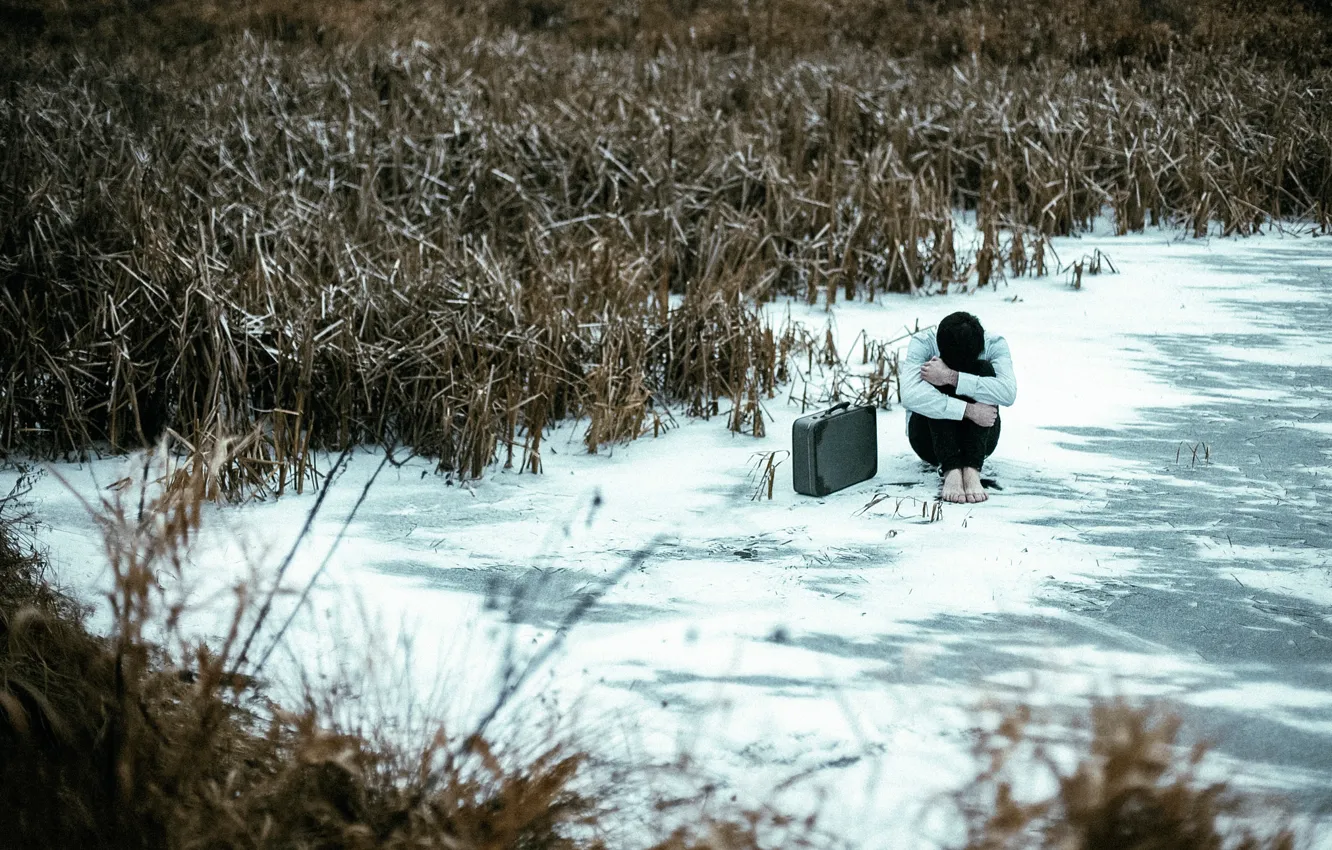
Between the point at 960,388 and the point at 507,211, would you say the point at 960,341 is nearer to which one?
the point at 960,388

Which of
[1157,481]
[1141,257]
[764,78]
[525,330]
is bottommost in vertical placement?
[1157,481]

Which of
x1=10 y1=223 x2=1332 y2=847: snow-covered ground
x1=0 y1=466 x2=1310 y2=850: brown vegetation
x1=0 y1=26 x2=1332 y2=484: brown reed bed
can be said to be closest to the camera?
x1=0 y1=466 x2=1310 y2=850: brown vegetation

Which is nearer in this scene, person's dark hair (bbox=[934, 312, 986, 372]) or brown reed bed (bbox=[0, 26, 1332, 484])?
person's dark hair (bbox=[934, 312, 986, 372])

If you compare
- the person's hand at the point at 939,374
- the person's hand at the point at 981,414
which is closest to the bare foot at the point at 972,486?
the person's hand at the point at 981,414

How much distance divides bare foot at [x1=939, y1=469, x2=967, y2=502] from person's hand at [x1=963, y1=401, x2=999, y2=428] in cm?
16

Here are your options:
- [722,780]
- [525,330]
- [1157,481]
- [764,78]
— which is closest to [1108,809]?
[722,780]

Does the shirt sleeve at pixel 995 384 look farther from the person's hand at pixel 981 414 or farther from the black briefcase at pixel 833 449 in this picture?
the black briefcase at pixel 833 449

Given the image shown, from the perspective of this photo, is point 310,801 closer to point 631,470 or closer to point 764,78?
point 631,470

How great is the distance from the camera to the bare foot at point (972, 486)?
11.4 ft

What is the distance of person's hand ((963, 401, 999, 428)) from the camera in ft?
11.3

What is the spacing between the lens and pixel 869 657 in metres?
2.62

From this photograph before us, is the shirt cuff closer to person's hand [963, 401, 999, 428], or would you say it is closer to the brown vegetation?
person's hand [963, 401, 999, 428]

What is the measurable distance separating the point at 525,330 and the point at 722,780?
245 cm

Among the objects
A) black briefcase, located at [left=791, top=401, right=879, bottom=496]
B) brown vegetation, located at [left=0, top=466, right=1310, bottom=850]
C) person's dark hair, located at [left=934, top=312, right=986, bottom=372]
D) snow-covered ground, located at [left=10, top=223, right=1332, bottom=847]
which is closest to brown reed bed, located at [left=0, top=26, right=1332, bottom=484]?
snow-covered ground, located at [left=10, top=223, right=1332, bottom=847]
